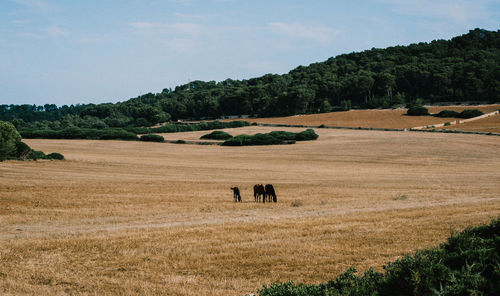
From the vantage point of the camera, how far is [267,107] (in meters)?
156

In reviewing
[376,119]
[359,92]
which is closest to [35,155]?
[376,119]

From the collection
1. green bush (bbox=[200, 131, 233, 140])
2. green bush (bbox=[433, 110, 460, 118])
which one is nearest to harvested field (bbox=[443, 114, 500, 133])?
green bush (bbox=[433, 110, 460, 118])

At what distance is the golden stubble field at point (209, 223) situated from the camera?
12.1 metres

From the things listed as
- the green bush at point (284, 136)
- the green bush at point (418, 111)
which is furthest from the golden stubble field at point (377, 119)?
the green bush at point (284, 136)

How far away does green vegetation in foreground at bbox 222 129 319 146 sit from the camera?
90062mm

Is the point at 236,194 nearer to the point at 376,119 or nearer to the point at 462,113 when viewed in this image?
the point at 376,119

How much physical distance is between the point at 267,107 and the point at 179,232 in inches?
5492

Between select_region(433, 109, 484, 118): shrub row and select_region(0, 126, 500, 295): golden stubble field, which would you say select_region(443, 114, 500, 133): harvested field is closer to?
select_region(433, 109, 484, 118): shrub row

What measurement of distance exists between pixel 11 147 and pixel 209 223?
133ft

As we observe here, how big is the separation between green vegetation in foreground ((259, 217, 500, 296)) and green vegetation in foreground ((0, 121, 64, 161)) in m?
51.2

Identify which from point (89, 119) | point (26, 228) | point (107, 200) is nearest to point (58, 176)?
point (107, 200)

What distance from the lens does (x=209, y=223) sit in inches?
789

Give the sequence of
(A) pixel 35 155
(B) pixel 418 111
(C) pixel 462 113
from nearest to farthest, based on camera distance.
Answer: (A) pixel 35 155, (C) pixel 462 113, (B) pixel 418 111

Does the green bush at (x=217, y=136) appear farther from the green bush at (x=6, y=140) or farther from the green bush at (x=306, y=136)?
the green bush at (x=6, y=140)
